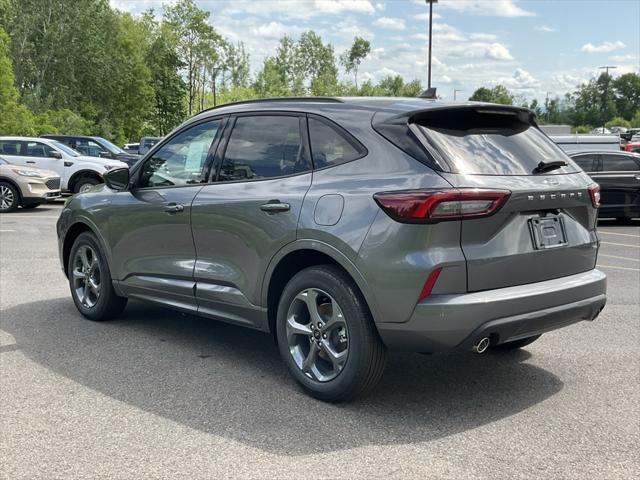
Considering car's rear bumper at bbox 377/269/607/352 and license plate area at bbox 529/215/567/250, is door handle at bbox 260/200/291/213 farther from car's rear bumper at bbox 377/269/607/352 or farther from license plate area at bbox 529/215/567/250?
license plate area at bbox 529/215/567/250

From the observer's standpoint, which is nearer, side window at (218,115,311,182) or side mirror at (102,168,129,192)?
side window at (218,115,311,182)

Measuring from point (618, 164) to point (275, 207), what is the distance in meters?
13.3

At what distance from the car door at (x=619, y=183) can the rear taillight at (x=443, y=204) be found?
12662 mm

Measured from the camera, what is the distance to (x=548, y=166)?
4.16m

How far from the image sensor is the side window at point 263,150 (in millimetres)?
4449

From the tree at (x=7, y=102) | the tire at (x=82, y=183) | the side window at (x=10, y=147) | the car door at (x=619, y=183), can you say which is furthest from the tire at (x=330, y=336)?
the tree at (x=7, y=102)

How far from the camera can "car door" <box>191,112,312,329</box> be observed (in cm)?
433

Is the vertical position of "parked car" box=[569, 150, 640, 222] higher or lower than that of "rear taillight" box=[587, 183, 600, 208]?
lower

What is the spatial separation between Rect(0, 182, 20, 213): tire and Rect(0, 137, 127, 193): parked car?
2319 mm

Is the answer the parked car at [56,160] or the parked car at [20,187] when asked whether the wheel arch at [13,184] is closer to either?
the parked car at [20,187]

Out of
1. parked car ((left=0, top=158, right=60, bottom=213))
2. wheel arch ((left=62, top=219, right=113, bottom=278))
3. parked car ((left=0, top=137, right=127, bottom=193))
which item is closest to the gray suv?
wheel arch ((left=62, top=219, right=113, bottom=278))

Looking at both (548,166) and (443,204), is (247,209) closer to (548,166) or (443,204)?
(443,204)

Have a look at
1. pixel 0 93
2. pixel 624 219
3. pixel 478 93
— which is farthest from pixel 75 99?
pixel 478 93

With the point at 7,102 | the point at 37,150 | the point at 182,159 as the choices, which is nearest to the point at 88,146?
the point at 37,150
